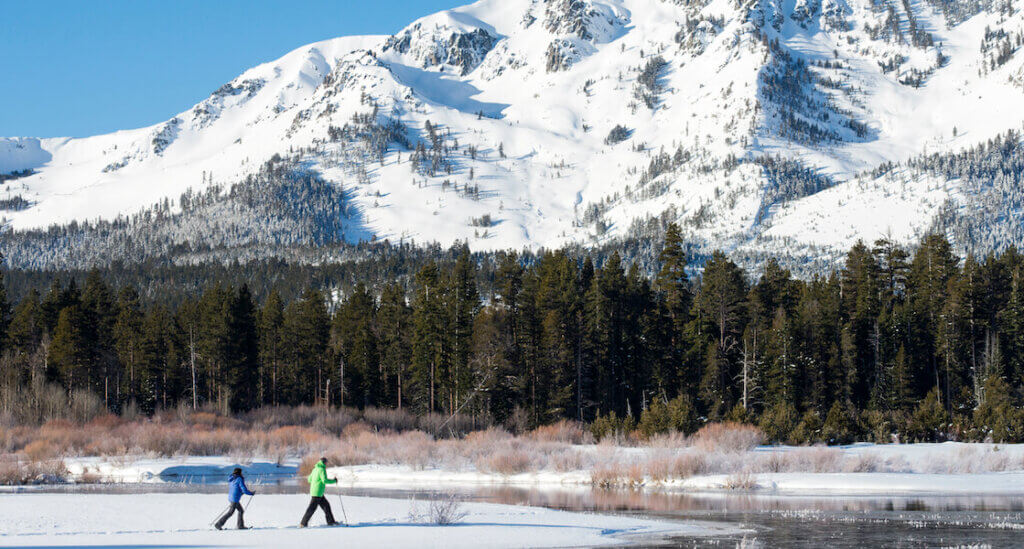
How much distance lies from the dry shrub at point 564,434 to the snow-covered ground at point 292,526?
2901cm

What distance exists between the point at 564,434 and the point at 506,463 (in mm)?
15621

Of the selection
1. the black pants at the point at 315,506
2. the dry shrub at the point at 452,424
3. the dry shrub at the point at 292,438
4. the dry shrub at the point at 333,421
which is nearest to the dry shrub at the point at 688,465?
the black pants at the point at 315,506

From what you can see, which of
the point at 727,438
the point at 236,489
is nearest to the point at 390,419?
the point at 727,438

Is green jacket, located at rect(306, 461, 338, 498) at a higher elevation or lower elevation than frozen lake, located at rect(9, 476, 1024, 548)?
higher

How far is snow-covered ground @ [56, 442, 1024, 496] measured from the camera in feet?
134

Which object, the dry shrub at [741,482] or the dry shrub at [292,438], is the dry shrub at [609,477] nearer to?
the dry shrub at [741,482]

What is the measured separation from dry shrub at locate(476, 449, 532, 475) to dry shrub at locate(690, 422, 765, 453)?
906 cm

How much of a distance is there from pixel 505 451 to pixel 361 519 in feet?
71.6

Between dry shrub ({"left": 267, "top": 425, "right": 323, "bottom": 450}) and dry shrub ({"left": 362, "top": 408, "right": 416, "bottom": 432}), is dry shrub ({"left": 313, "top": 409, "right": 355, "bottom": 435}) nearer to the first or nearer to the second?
dry shrub ({"left": 362, "top": 408, "right": 416, "bottom": 432})

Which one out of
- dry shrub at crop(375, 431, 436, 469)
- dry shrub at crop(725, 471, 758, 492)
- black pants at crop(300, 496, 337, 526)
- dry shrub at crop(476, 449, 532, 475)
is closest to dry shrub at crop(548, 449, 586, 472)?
dry shrub at crop(476, 449, 532, 475)

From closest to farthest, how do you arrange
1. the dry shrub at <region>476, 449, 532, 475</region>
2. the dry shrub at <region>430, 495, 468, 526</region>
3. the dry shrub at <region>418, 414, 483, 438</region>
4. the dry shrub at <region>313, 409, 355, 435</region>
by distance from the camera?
the dry shrub at <region>430, 495, 468, 526</region>, the dry shrub at <region>476, 449, 532, 475</region>, the dry shrub at <region>418, 414, 483, 438</region>, the dry shrub at <region>313, 409, 355, 435</region>

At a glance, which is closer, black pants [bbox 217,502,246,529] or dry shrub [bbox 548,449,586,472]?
black pants [bbox 217,502,246,529]

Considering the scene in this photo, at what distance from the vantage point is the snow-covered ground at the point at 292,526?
23766 mm

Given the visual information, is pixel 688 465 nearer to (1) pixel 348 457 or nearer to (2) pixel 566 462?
(2) pixel 566 462
